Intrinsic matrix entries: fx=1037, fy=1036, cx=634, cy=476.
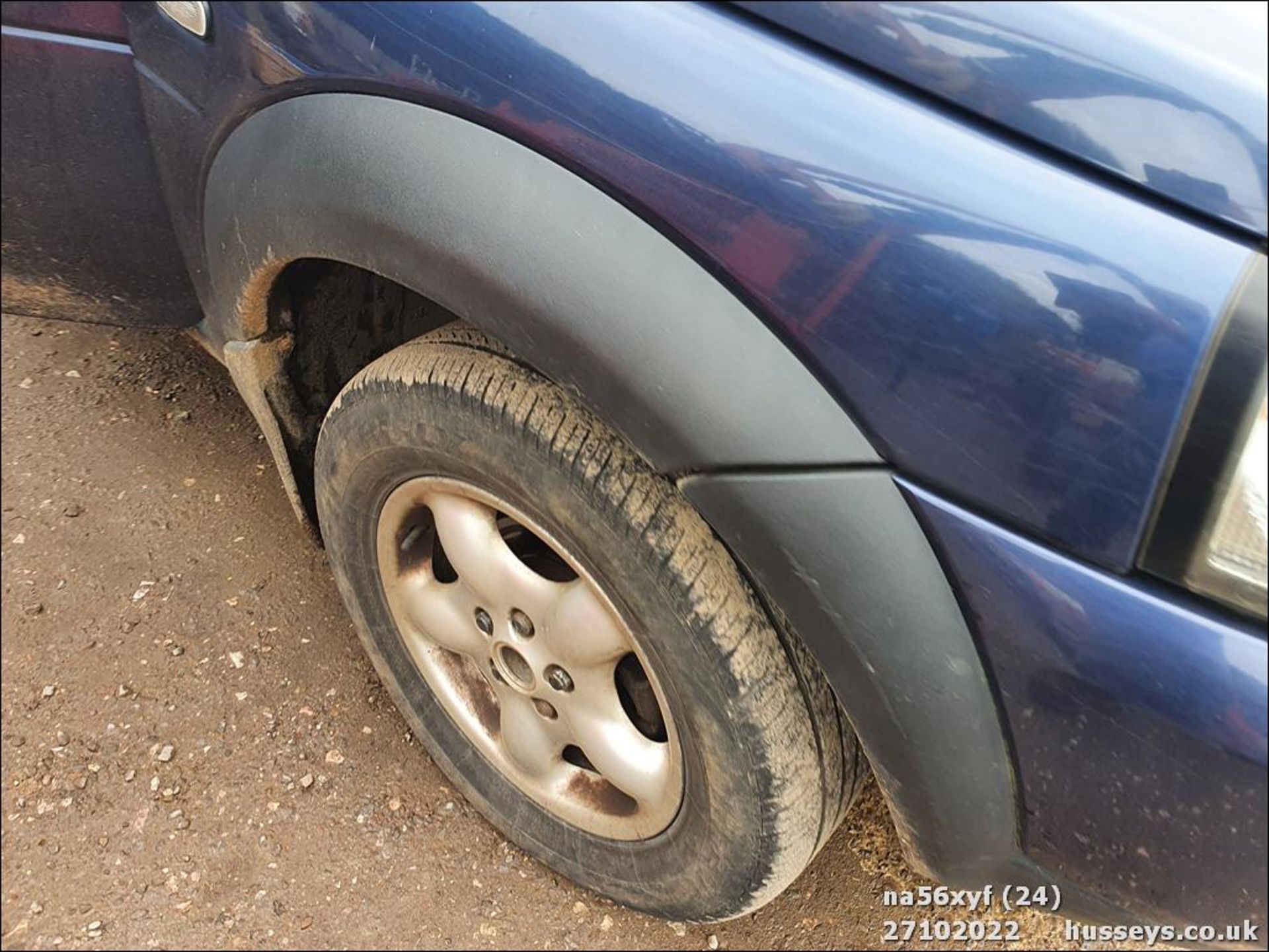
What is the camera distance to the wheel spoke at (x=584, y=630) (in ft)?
4.48

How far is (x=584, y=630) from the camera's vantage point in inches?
54.9

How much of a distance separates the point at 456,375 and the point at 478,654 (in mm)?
513

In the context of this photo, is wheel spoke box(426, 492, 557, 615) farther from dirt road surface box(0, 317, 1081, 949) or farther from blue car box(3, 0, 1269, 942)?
dirt road surface box(0, 317, 1081, 949)

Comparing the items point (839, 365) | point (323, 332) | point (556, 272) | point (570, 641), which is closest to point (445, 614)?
point (570, 641)

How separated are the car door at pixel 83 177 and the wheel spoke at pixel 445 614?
63 cm

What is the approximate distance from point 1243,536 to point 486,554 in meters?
0.94

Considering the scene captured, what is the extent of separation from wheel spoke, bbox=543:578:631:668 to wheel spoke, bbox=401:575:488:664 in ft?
0.66

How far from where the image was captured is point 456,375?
4.36ft

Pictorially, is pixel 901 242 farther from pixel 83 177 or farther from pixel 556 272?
pixel 83 177

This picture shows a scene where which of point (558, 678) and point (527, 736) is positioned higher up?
point (558, 678)

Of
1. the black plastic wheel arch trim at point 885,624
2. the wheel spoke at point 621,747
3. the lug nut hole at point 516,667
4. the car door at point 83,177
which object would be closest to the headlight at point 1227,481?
the black plastic wheel arch trim at point 885,624

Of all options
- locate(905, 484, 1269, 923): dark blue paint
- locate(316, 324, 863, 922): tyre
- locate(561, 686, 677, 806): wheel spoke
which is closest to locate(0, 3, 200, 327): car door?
locate(316, 324, 863, 922): tyre

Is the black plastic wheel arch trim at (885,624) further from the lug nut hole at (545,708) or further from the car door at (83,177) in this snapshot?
the car door at (83,177)

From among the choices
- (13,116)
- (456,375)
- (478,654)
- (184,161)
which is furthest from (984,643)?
(13,116)
